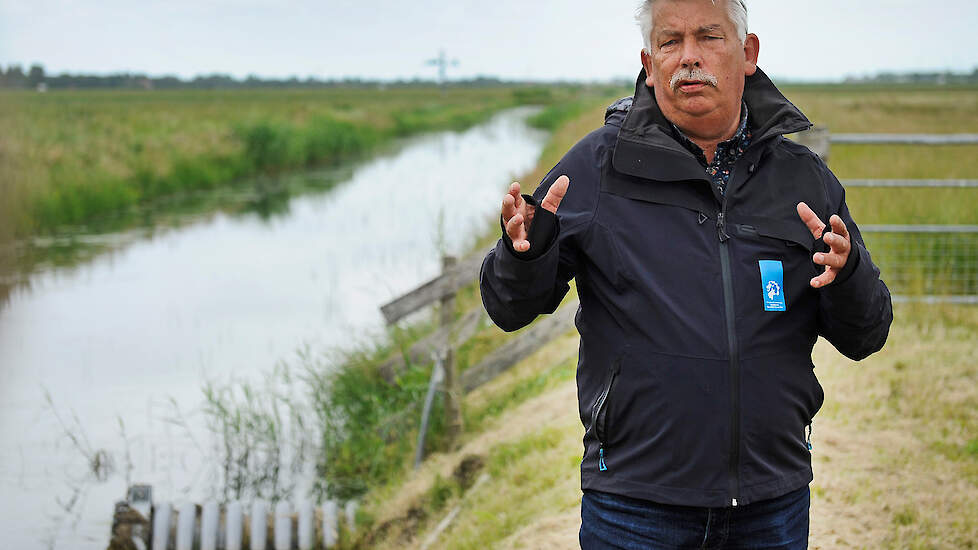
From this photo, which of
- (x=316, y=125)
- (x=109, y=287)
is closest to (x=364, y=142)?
(x=316, y=125)

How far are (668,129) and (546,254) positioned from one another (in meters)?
0.42

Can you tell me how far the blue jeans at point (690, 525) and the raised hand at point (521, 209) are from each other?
59cm

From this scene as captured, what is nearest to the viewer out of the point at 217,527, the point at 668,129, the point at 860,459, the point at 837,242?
the point at 837,242

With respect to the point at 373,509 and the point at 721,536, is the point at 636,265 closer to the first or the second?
the point at 721,536

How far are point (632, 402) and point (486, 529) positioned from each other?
2865 mm

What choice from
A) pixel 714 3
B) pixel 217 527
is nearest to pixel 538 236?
pixel 714 3

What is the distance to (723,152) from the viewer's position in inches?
86.7

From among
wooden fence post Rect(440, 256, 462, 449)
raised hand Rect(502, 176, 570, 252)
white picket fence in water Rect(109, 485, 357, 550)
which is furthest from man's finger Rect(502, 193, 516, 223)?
white picket fence in water Rect(109, 485, 357, 550)

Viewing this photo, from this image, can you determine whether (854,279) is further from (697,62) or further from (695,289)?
(697,62)

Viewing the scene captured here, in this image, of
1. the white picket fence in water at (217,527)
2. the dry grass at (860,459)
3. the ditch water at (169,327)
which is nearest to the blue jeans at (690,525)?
the dry grass at (860,459)

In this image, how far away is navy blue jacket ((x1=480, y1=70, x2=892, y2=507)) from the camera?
201 centimetres

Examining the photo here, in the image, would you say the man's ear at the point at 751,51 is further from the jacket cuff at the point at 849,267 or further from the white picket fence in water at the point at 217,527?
the white picket fence in water at the point at 217,527

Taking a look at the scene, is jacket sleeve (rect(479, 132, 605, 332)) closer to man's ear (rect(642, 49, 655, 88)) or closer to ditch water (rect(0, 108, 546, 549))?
man's ear (rect(642, 49, 655, 88))

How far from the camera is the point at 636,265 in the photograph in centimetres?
204
